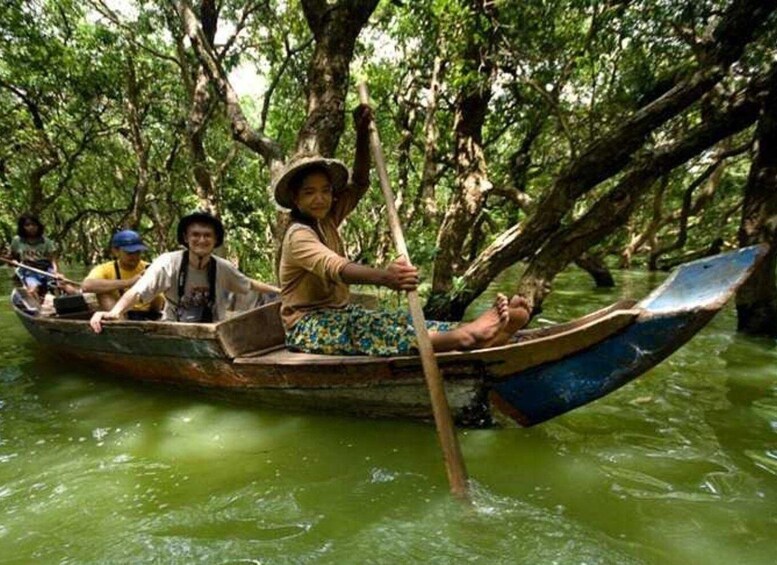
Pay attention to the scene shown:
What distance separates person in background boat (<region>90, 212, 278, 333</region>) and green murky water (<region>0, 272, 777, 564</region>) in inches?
28.8

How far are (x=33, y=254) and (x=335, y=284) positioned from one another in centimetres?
603

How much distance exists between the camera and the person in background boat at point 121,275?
4617mm

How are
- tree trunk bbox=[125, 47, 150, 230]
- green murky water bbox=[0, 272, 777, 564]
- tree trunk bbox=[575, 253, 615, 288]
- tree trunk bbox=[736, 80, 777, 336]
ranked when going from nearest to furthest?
green murky water bbox=[0, 272, 777, 564] < tree trunk bbox=[736, 80, 777, 336] < tree trunk bbox=[125, 47, 150, 230] < tree trunk bbox=[575, 253, 615, 288]

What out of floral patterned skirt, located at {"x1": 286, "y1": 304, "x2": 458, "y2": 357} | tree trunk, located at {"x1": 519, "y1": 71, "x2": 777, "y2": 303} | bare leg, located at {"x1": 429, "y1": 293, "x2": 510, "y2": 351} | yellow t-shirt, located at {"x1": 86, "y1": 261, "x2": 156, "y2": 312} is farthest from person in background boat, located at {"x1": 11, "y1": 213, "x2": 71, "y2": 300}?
bare leg, located at {"x1": 429, "y1": 293, "x2": 510, "y2": 351}

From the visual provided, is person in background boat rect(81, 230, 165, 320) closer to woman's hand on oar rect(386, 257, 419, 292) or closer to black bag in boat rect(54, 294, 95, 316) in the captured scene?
black bag in boat rect(54, 294, 95, 316)

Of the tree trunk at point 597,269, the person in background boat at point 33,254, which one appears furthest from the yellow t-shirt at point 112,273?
the tree trunk at point 597,269

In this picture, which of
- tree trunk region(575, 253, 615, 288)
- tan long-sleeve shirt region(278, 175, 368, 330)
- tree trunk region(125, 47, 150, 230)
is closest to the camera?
tan long-sleeve shirt region(278, 175, 368, 330)

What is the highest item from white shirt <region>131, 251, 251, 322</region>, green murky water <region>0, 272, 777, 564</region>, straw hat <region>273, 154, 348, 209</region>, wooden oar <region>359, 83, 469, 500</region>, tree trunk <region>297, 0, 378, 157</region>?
tree trunk <region>297, 0, 378, 157</region>

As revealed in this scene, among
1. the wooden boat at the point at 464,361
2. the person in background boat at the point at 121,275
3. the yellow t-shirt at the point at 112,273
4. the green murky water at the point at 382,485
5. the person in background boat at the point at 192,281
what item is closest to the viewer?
the green murky water at the point at 382,485

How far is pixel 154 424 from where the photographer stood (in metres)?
3.62

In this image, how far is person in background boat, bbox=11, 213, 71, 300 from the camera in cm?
724

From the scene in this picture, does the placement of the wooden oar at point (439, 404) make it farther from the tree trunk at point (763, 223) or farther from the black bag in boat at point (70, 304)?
the black bag in boat at point (70, 304)

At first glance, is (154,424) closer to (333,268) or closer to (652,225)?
(333,268)

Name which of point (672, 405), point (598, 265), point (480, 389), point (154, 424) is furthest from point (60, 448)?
point (598, 265)
